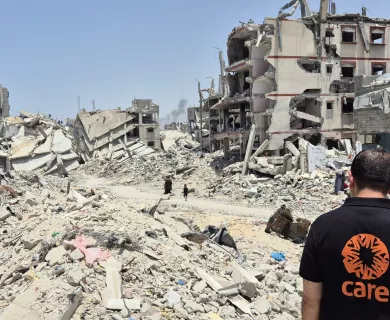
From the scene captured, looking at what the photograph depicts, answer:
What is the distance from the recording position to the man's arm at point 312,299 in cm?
287

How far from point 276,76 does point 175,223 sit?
64.0 feet

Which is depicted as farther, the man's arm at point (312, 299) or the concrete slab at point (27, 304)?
the concrete slab at point (27, 304)

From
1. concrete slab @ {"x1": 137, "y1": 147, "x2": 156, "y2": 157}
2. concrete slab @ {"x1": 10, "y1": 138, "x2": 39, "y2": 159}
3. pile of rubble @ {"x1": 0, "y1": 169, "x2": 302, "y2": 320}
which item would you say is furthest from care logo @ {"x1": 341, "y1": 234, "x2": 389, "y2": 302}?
concrete slab @ {"x1": 137, "y1": 147, "x2": 156, "y2": 157}

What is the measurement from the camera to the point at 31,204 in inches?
652

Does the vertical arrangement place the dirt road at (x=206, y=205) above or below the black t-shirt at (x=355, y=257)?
below

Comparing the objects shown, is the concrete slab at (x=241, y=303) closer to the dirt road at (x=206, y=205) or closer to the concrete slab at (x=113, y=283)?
the concrete slab at (x=113, y=283)

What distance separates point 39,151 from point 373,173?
121ft

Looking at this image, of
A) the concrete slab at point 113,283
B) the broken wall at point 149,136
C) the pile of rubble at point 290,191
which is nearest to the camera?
the concrete slab at point 113,283

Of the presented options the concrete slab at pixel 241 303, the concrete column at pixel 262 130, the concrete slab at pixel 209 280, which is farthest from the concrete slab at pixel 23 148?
the concrete slab at pixel 241 303

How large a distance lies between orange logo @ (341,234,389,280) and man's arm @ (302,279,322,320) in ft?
0.95

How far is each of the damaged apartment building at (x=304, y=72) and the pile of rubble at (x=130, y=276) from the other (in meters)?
18.5

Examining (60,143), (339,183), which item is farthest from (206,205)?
(60,143)

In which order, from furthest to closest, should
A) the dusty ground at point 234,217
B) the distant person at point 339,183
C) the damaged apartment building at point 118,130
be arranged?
the damaged apartment building at point 118,130
the distant person at point 339,183
the dusty ground at point 234,217

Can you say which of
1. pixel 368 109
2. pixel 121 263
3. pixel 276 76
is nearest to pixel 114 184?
pixel 276 76
